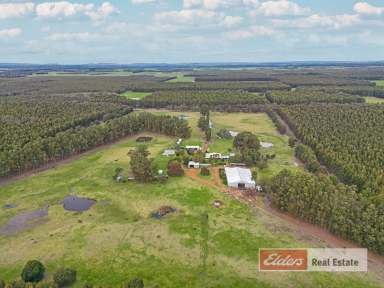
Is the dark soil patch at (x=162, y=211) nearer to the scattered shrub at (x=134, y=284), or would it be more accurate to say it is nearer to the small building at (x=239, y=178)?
the small building at (x=239, y=178)

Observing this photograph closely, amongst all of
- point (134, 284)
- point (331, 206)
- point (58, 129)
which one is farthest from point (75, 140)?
point (331, 206)

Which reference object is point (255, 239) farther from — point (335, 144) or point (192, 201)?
point (335, 144)

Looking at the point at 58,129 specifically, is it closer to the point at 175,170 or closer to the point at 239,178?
the point at 175,170

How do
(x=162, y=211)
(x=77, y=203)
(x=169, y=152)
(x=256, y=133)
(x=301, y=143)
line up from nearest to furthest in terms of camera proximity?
(x=162, y=211) < (x=77, y=203) < (x=169, y=152) < (x=301, y=143) < (x=256, y=133)

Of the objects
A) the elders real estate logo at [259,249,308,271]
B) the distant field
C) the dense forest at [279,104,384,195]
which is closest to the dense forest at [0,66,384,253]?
the dense forest at [279,104,384,195]

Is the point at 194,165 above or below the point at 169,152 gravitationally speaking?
below

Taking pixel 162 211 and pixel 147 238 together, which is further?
pixel 162 211
